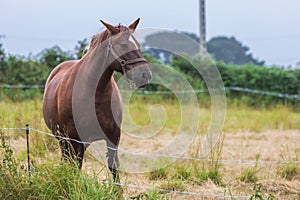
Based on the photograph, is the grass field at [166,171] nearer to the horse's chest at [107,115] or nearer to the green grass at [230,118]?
the green grass at [230,118]

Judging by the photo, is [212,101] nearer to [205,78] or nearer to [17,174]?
[205,78]

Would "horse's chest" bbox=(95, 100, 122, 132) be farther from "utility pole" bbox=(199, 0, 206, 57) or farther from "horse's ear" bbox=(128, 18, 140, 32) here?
"utility pole" bbox=(199, 0, 206, 57)

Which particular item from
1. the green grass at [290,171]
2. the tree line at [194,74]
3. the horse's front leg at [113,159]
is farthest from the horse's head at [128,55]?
the tree line at [194,74]

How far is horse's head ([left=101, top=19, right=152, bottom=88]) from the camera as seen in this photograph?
3.96 metres

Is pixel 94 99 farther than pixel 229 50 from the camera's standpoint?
No

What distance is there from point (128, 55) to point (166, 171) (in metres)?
1.82

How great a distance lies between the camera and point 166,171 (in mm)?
5258

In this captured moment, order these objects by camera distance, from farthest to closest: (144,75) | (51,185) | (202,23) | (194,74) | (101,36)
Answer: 1. (202,23)
2. (194,74)
3. (101,36)
4. (144,75)
5. (51,185)

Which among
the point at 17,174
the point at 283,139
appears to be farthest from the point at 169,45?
the point at 17,174

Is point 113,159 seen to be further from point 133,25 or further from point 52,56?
point 52,56

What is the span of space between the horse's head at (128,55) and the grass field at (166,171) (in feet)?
3.13

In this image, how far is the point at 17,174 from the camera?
3902 millimetres

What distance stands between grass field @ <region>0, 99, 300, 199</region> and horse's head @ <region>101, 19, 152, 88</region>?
953 millimetres

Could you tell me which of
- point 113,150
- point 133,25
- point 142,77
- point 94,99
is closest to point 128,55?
point 142,77
